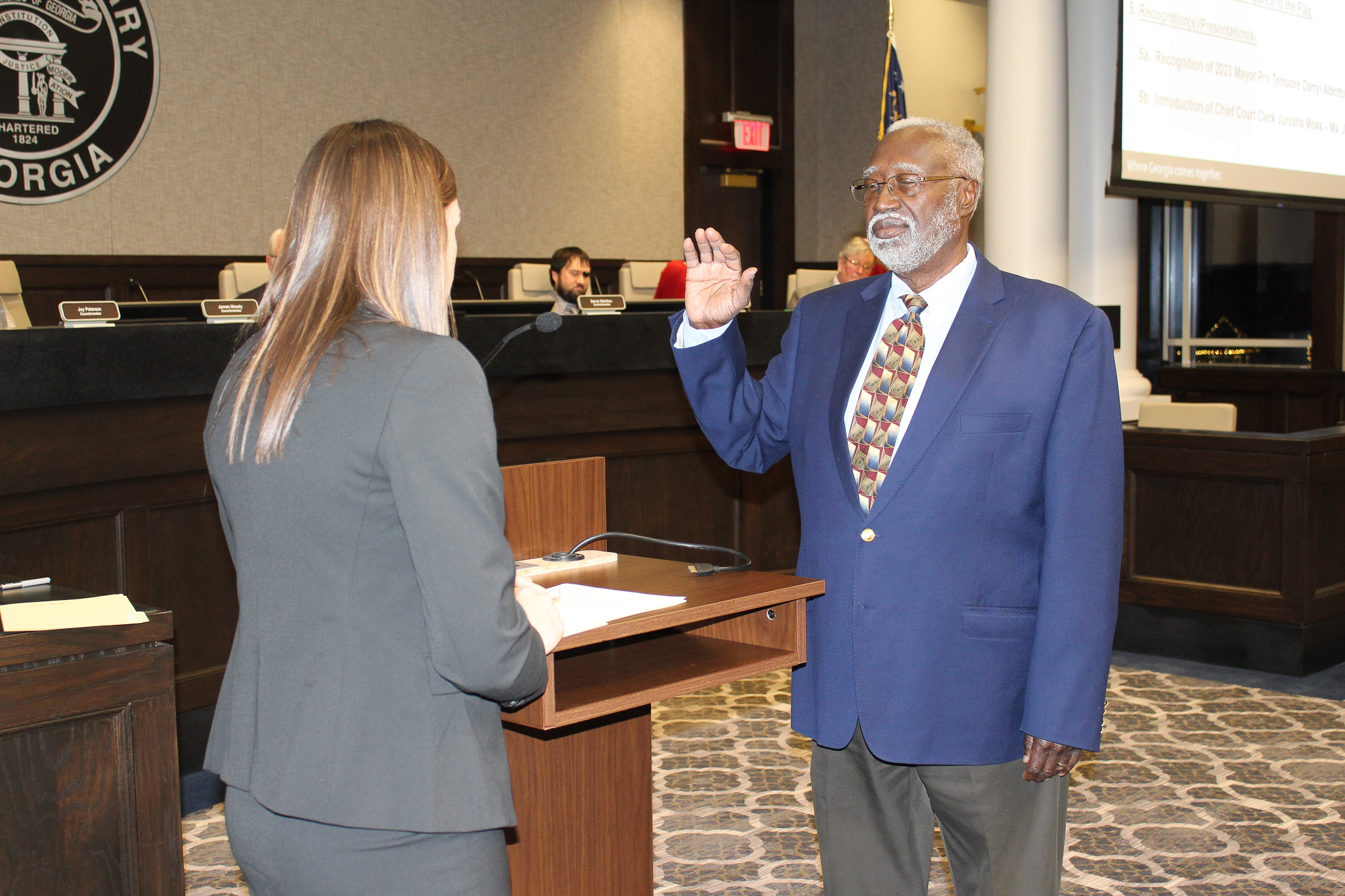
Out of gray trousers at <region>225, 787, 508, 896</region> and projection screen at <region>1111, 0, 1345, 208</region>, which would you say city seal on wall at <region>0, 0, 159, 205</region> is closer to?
projection screen at <region>1111, 0, 1345, 208</region>

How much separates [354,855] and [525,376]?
314 cm

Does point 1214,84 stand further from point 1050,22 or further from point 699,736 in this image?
point 699,736

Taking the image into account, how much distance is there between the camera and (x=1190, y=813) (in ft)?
10.8

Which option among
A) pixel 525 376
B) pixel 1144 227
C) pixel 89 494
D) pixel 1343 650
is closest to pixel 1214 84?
pixel 1343 650

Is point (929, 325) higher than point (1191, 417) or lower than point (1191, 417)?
higher

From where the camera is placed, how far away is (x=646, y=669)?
1758 mm

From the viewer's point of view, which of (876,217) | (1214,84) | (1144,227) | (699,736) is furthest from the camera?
(1144,227)

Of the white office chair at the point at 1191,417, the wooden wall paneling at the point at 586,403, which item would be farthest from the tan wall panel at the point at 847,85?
the wooden wall paneling at the point at 586,403

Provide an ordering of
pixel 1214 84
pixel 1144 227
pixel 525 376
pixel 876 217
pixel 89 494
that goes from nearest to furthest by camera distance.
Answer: pixel 876 217 < pixel 89 494 < pixel 525 376 < pixel 1214 84 < pixel 1144 227

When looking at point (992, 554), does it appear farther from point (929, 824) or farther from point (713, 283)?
point (713, 283)

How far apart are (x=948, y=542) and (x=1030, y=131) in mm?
4406

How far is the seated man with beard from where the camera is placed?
258 inches

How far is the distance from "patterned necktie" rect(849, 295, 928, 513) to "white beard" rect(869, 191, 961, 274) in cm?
6

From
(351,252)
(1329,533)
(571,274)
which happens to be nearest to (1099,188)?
(1329,533)
